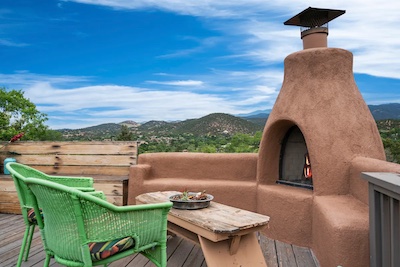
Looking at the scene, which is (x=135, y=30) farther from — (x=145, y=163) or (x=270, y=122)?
(x=270, y=122)

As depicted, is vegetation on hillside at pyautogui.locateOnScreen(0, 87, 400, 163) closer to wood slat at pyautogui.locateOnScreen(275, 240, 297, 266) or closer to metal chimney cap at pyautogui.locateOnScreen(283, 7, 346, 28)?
metal chimney cap at pyautogui.locateOnScreen(283, 7, 346, 28)

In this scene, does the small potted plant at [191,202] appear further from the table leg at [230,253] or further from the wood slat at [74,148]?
the wood slat at [74,148]

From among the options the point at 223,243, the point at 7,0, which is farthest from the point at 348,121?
the point at 7,0

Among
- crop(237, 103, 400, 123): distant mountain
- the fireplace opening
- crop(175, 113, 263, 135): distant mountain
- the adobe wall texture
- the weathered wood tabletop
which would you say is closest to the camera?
the weathered wood tabletop

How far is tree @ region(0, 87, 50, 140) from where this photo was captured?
66.0 ft

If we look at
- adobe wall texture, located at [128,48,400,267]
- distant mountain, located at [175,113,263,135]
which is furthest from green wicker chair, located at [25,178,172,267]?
→ distant mountain, located at [175,113,263,135]

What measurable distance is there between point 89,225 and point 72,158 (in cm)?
412

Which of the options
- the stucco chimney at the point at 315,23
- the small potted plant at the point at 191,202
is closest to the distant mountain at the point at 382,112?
the stucco chimney at the point at 315,23

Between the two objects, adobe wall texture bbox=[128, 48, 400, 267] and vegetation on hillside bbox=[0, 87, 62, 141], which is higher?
vegetation on hillside bbox=[0, 87, 62, 141]

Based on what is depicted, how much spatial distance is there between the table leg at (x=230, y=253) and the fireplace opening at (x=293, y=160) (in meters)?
1.67

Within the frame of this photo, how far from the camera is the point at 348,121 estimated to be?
156 inches

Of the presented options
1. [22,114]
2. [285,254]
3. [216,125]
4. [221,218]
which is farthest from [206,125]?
A: [221,218]

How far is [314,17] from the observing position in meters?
4.64

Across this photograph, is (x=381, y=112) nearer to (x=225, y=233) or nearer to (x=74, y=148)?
(x=225, y=233)
